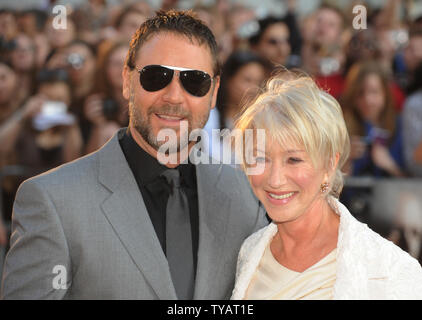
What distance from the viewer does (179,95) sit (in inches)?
98.4

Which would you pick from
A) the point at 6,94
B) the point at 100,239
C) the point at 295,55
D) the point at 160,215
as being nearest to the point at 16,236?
the point at 100,239

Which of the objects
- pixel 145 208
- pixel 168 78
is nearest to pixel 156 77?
pixel 168 78

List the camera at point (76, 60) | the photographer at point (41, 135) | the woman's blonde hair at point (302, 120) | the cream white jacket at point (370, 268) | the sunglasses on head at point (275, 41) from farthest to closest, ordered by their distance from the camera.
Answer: the sunglasses on head at point (275, 41) < the camera at point (76, 60) < the photographer at point (41, 135) < the woman's blonde hair at point (302, 120) < the cream white jacket at point (370, 268)

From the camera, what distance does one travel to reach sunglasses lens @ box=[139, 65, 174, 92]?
2.49 metres

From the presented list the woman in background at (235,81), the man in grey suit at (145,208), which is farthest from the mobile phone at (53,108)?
the man in grey suit at (145,208)

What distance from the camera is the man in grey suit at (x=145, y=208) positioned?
7.35 ft

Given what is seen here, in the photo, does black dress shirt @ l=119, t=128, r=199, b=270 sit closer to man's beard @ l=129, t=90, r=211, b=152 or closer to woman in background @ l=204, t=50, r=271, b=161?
man's beard @ l=129, t=90, r=211, b=152

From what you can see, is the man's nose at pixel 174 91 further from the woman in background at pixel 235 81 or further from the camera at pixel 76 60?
the camera at pixel 76 60

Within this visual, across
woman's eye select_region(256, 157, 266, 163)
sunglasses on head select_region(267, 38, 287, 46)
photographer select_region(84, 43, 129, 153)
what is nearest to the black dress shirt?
woman's eye select_region(256, 157, 266, 163)

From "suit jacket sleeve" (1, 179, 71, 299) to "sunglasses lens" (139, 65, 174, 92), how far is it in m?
0.61

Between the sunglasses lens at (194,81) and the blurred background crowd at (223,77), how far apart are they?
145 centimetres

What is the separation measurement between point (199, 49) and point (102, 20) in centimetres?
395

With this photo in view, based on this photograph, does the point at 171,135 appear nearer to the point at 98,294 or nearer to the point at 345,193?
the point at 98,294

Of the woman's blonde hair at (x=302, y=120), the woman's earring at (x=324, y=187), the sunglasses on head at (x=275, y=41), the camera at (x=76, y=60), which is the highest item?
the sunglasses on head at (x=275, y=41)
